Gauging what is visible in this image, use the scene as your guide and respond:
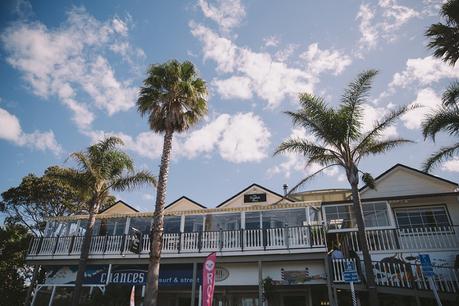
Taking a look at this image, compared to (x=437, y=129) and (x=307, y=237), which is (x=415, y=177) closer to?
(x=437, y=129)

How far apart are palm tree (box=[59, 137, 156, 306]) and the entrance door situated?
1022 cm

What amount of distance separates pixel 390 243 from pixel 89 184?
17067 mm

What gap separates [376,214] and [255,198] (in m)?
7.66

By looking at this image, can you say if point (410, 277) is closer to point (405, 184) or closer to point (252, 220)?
point (405, 184)

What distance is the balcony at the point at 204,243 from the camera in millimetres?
15500

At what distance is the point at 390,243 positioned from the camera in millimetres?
15453

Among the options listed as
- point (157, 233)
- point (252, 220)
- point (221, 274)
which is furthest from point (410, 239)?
point (157, 233)

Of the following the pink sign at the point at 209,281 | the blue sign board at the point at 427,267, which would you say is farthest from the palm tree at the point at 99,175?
the blue sign board at the point at 427,267

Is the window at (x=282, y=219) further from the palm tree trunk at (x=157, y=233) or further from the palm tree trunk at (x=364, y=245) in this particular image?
the palm tree trunk at (x=157, y=233)

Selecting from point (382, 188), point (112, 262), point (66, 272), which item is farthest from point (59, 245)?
point (382, 188)

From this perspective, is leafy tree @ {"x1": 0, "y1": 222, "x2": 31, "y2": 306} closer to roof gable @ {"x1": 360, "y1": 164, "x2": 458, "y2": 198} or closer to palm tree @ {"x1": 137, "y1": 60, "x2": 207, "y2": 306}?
palm tree @ {"x1": 137, "y1": 60, "x2": 207, "y2": 306}

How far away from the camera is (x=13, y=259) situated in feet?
79.7

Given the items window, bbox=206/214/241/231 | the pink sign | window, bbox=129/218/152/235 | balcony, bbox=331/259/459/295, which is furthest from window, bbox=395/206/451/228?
window, bbox=129/218/152/235

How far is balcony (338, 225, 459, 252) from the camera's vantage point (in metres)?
14.9
